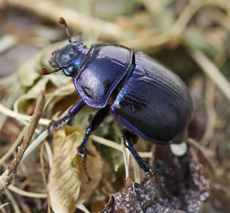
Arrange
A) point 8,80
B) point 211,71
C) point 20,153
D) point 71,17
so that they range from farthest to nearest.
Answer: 1. point 71,17
2. point 211,71
3. point 8,80
4. point 20,153

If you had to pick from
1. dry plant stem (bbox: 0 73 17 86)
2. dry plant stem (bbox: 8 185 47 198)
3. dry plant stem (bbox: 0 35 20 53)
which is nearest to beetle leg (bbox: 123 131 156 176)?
dry plant stem (bbox: 8 185 47 198)

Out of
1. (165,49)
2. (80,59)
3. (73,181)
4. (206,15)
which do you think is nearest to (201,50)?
(165,49)

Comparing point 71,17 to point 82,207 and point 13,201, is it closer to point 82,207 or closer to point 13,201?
point 13,201

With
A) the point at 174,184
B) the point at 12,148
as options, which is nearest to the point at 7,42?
the point at 12,148

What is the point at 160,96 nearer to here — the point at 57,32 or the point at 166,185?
the point at 166,185

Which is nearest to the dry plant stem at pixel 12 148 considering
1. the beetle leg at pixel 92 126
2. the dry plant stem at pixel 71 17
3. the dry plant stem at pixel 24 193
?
the dry plant stem at pixel 24 193

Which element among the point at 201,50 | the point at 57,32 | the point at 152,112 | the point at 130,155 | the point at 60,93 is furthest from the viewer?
the point at 57,32

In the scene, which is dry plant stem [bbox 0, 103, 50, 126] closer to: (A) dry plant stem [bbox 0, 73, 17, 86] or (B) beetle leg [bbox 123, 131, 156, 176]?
(A) dry plant stem [bbox 0, 73, 17, 86]
